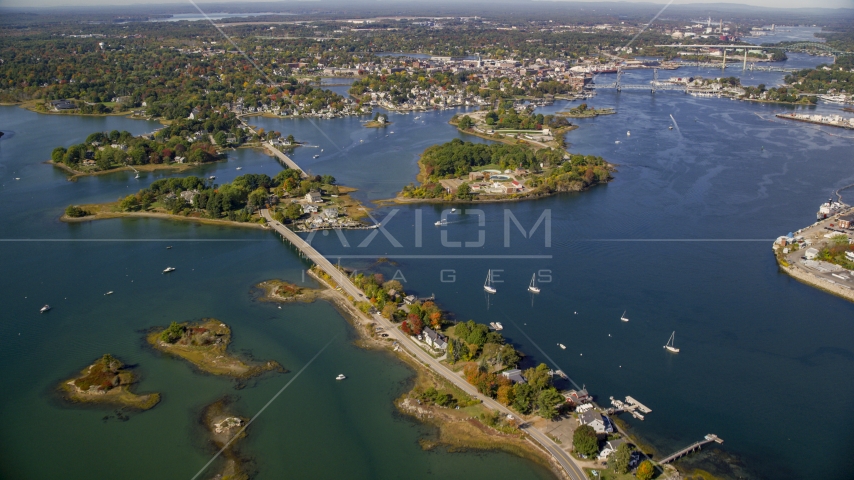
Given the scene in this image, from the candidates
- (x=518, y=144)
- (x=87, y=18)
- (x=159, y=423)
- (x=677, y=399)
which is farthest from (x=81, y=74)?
(x=87, y=18)

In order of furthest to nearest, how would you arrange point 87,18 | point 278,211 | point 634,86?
point 87,18, point 634,86, point 278,211

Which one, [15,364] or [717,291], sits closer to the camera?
[15,364]

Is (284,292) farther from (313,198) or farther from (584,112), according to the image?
(584,112)

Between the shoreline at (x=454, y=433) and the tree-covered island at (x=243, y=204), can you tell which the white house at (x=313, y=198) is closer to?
the tree-covered island at (x=243, y=204)

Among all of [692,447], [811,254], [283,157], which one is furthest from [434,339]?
[283,157]

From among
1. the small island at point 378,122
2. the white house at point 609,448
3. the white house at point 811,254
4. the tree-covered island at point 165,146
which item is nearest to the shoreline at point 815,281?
the white house at point 811,254

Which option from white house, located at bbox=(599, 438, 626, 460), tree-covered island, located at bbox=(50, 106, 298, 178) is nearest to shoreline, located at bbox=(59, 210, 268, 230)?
tree-covered island, located at bbox=(50, 106, 298, 178)

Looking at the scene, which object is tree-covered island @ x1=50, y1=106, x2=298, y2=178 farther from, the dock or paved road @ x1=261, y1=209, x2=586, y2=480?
the dock

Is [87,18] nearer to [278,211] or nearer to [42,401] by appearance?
[278,211]
